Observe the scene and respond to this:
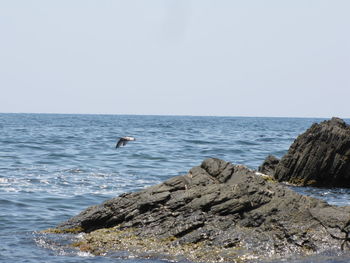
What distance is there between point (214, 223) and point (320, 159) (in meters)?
15.3

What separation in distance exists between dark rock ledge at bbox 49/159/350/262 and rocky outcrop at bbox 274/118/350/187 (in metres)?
12.8

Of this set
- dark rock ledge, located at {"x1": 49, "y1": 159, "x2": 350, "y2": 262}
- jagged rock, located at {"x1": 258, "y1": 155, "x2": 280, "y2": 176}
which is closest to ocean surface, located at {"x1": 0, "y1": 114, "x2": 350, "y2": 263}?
dark rock ledge, located at {"x1": 49, "y1": 159, "x2": 350, "y2": 262}

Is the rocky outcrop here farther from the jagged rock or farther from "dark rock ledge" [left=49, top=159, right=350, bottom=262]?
"dark rock ledge" [left=49, top=159, right=350, bottom=262]

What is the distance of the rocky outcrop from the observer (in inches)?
1087

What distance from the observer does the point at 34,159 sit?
3784 cm

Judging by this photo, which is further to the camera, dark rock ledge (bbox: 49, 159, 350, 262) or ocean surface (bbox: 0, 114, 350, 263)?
ocean surface (bbox: 0, 114, 350, 263)

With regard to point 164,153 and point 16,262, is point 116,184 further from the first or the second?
point 164,153

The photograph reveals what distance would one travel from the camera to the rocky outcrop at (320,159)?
27.6m

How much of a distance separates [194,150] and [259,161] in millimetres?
10164

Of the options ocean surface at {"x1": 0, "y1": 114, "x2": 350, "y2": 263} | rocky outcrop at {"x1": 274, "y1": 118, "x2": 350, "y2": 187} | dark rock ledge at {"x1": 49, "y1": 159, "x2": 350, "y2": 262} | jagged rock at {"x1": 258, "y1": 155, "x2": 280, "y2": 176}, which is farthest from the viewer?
jagged rock at {"x1": 258, "y1": 155, "x2": 280, "y2": 176}

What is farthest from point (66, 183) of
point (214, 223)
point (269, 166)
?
point (214, 223)

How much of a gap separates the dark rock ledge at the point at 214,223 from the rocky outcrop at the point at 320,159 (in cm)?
1277

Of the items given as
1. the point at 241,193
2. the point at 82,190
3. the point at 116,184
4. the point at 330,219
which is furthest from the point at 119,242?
the point at 116,184

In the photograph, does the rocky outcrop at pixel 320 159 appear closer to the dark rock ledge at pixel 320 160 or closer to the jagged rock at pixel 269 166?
the dark rock ledge at pixel 320 160
